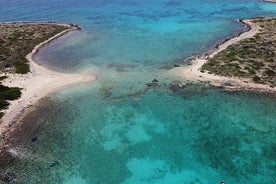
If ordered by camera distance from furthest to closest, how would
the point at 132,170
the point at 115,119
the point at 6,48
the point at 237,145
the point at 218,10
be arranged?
1. the point at 218,10
2. the point at 6,48
3. the point at 115,119
4. the point at 237,145
5. the point at 132,170

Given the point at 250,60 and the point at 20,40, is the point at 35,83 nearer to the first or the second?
the point at 20,40

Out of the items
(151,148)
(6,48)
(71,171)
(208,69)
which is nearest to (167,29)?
(208,69)

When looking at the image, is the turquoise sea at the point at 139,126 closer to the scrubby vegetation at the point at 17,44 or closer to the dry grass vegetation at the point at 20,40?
the dry grass vegetation at the point at 20,40

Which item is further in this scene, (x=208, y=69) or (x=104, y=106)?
(x=208, y=69)

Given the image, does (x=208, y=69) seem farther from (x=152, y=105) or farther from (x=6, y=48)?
(x=6, y=48)

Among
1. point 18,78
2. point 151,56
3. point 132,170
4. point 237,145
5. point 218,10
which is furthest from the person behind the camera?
point 218,10

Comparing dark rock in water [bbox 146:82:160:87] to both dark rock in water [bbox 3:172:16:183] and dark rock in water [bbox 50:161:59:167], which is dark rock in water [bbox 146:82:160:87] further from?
dark rock in water [bbox 3:172:16:183]

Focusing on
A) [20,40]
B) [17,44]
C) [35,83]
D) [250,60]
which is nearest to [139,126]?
→ [35,83]
